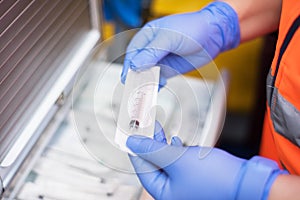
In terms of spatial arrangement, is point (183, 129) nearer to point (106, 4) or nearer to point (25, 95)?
point (25, 95)

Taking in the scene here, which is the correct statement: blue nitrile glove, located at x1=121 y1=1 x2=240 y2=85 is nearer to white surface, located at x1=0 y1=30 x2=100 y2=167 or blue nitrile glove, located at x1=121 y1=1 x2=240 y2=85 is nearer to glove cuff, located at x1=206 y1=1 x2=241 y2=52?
glove cuff, located at x1=206 y1=1 x2=241 y2=52

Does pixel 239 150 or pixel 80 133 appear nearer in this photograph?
pixel 80 133

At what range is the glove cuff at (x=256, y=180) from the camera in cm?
74

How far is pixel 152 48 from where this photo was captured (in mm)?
957

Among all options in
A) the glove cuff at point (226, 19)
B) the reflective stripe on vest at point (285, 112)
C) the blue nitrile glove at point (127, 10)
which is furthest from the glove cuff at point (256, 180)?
the blue nitrile glove at point (127, 10)

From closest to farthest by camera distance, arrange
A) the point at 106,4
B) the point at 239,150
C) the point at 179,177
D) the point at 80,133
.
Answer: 1. the point at 179,177
2. the point at 80,133
3. the point at 239,150
4. the point at 106,4

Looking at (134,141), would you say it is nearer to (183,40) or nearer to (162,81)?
(162,81)

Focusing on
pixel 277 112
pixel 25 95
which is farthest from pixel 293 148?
pixel 25 95

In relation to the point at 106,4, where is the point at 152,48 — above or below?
below

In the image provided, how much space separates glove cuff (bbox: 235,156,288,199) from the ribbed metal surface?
46 centimetres

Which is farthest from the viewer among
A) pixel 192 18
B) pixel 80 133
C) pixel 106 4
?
pixel 106 4

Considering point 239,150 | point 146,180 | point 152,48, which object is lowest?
point 146,180

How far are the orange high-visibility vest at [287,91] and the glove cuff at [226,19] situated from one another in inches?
7.1

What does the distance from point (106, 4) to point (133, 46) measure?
1.01 metres
